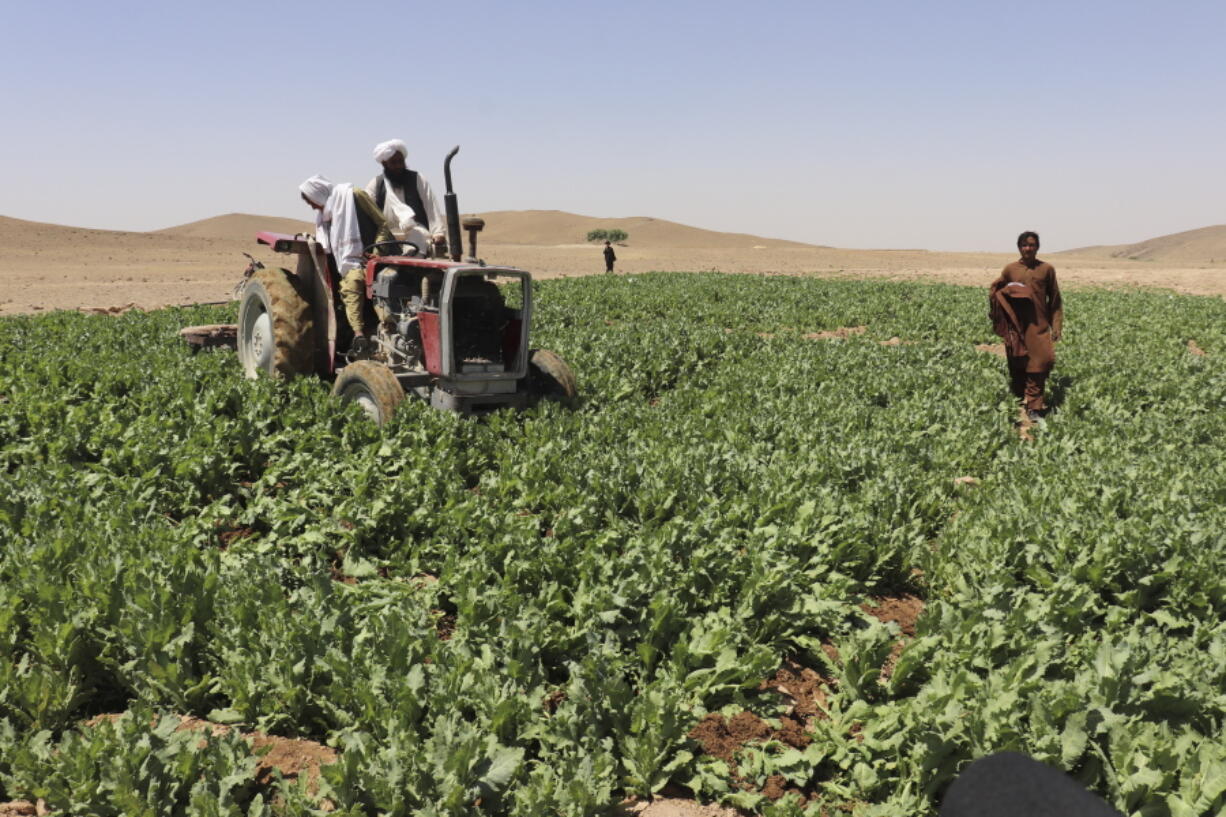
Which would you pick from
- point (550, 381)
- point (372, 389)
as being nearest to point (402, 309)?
point (372, 389)

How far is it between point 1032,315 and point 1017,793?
387 inches

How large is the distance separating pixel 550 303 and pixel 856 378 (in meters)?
10.9

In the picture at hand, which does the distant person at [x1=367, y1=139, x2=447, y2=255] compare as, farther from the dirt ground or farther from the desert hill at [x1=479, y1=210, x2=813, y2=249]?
the desert hill at [x1=479, y1=210, x2=813, y2=249]

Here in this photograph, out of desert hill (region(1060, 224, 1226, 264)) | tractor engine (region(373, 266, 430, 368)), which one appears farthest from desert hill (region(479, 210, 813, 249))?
tractor engine (region(373, 266, 430, 368))

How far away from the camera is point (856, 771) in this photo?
330 centimetres

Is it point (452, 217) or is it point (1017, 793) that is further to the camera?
point (452, 217)

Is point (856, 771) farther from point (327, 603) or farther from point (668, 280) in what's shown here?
point (668, 280)

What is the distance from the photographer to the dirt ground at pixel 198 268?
28484 mm

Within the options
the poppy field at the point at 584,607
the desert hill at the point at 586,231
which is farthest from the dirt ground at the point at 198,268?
the desert hill at the point at 586,231

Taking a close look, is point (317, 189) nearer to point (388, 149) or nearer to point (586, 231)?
point (388, 149)

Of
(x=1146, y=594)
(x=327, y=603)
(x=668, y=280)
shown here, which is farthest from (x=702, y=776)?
(x=668, y=280)

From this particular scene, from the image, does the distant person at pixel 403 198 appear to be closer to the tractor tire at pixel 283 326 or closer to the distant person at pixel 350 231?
the distant person at pixel 350 231

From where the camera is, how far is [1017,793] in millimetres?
734

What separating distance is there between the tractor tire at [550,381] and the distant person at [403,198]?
1.53 metres
